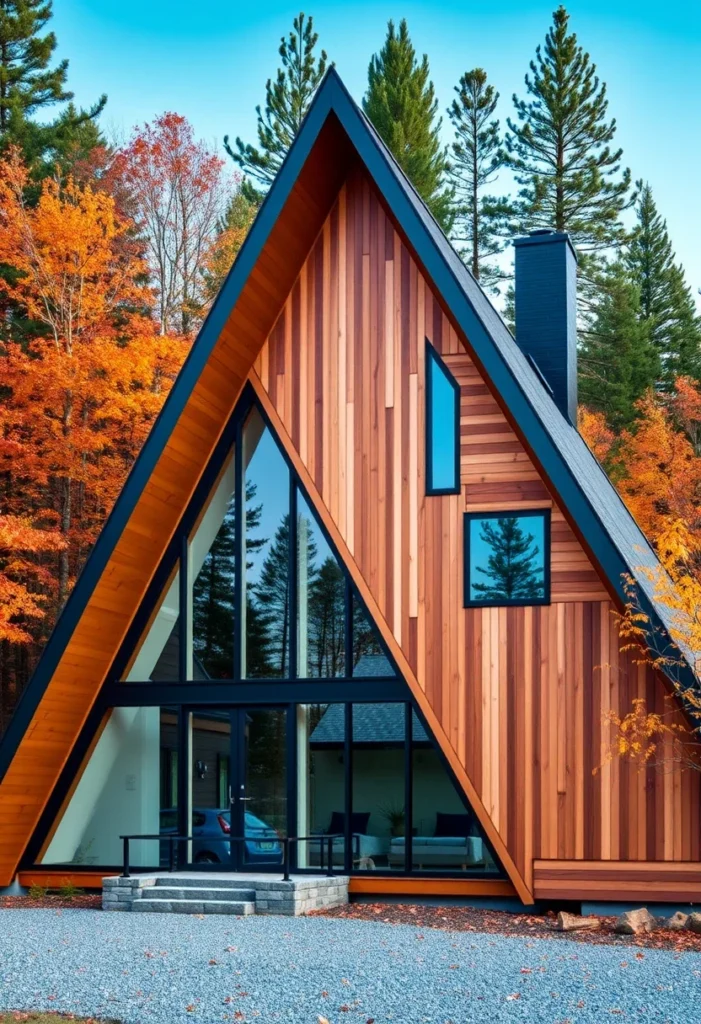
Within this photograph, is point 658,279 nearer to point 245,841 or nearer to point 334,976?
point 245,841

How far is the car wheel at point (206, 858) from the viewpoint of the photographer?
1488cm

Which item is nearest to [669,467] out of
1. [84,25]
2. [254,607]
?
[254,607]

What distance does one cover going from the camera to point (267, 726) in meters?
14.9

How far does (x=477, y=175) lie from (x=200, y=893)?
28807 millimetres

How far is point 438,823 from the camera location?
13.9 m

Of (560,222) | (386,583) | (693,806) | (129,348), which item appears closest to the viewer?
(693,806)

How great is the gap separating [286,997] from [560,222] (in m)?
30.9

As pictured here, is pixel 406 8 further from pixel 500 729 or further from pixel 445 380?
pixel 500 729

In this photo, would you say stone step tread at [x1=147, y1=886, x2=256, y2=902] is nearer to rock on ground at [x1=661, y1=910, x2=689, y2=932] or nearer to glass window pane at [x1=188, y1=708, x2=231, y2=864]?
glass window pane at [x1=188, y1=708, x2=231, y2=864]

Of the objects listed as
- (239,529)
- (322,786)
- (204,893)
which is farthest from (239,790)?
(239,529)

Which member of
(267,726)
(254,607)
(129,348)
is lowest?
(267,726)

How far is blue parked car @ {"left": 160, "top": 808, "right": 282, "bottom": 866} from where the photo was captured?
1466 cm

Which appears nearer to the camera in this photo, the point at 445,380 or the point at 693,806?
the point at 693,806

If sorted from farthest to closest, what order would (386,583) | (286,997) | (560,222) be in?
(560,222), (386,583), (286,997)
